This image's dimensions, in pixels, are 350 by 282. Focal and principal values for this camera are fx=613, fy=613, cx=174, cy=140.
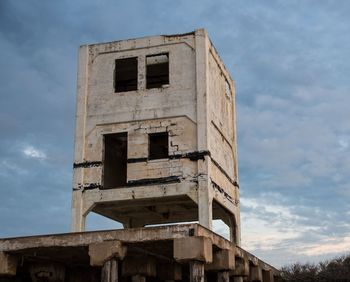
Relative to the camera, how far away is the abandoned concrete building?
1820cm

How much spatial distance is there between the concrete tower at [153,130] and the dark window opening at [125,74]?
5 cm

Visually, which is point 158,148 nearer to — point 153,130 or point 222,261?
point 153,130

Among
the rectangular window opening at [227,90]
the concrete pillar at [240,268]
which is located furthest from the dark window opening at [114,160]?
the concrete pillar at [240,268]

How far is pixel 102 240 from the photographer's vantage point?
15898 mm

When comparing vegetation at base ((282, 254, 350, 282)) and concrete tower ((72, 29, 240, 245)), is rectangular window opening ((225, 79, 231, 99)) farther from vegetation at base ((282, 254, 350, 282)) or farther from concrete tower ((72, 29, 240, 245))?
vegetation at base ((282, 254, 350, 282))

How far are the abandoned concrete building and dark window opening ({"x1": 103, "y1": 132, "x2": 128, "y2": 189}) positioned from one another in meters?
0.04

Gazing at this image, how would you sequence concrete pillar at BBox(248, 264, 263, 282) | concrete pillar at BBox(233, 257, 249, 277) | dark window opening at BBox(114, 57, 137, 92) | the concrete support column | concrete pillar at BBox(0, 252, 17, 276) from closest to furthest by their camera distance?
concrete pillar at BBox(0, 252, 17, 276)
concrete pillar at BBox(233, 257, 249, 277)
the concrete support column
concrete pillar at BBox(248, 264, 263, 282)
dark window opening at BBox(114, 57, 137, 92)

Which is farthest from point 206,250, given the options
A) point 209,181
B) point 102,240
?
point 209,181

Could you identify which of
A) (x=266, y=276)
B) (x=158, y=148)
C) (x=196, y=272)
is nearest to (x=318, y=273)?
(x=266, y=276)

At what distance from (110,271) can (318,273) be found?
15.0m

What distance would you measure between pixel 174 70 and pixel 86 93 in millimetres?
3218

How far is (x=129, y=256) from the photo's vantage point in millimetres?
18281

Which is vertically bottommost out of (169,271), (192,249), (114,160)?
(169,271)

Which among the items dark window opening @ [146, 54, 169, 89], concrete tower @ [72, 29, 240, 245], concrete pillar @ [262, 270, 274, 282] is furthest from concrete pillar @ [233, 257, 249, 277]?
dark window opening @ [146, 54, 169, 89]
